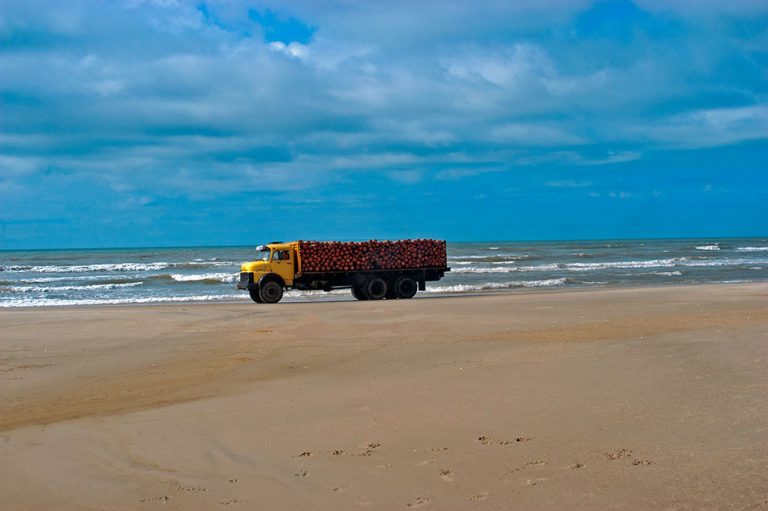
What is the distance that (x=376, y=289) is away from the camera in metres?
26.9

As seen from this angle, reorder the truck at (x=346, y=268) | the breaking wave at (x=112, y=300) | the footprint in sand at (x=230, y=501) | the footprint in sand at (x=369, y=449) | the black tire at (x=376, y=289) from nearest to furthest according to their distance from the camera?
the footprint in sand at (x=230, y=501), the footprint in sand at (x=369, y=449), the truck at (x=346, y=268), the black tire at (x=376, y=289), the breaking wave at (x=112, y=300)

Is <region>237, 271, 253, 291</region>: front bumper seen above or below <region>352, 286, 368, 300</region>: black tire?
above

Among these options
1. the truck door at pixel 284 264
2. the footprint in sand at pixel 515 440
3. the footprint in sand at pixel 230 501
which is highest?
the truck door at pixel 284 264

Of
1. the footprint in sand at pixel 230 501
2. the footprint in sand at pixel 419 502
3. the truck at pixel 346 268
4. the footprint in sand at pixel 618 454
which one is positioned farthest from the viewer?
the truck at pixel 346 268

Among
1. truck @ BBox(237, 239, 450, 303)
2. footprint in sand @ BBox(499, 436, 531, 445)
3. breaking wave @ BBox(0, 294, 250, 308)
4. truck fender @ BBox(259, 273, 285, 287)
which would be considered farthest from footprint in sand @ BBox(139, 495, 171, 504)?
breaking wave @ BBox(0, 294, 250, 308)

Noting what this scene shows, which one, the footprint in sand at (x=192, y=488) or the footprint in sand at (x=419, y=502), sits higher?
the footprint in sand at (x=192, y=488)

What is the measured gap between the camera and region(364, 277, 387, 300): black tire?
1055 inches

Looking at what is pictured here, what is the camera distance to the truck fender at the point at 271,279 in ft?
84.7

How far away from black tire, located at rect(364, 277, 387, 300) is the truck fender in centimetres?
301

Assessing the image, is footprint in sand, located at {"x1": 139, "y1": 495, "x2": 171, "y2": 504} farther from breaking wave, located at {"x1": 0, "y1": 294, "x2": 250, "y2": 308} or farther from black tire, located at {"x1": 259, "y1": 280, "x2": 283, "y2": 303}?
breaking wave, located at {"x1": 0, "y1": 294, "x2": 250, "y2": 308}

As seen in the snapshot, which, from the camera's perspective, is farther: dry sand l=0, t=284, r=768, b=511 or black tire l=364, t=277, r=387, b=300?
black tire l=364, t=277, r=387, b=300

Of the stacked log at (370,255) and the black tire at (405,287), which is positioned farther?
the black tire at (405,287)

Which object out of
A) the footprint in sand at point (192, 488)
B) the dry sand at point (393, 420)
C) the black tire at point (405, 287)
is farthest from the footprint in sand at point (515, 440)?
the black tire at point (405, 287)

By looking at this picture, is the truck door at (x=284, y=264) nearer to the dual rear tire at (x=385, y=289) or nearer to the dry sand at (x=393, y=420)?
the dual rear tire at (x=385, y=289)
